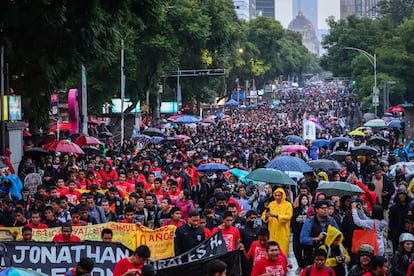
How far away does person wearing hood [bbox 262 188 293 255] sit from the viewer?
13.9 meters

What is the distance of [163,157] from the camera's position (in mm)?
29766

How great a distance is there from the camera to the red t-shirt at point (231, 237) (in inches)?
496

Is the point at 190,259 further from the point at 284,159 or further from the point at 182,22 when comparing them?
the point at 182,22

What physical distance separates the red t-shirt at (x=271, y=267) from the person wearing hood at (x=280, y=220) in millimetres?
3028

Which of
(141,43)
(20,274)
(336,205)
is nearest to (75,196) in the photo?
(336,205)

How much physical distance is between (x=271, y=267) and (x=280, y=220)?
3.20 metres

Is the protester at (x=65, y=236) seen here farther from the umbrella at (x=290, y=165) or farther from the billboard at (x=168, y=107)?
the billboard at (x=168, y=107)

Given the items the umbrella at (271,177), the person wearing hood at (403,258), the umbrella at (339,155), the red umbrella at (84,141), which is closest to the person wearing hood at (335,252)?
the person wearing hood at (403,258)

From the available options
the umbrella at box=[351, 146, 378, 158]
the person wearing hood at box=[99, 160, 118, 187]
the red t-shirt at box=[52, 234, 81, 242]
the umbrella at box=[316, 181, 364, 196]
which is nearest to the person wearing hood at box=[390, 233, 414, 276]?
the umbrella at box=[316, 181, 364, 196]

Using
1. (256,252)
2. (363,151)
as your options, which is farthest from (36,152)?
(256,252)

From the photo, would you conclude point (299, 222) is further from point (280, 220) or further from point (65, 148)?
point (65, 148)

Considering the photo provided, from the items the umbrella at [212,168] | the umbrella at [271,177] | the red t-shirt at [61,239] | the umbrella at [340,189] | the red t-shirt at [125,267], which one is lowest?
the red t-shirt at [61,239]

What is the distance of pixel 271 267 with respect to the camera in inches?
421

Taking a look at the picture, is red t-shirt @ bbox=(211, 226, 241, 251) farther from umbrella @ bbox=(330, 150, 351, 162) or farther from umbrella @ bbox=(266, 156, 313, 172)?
umbrella @ bbox=(330, 150, 351, 162)
